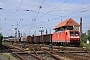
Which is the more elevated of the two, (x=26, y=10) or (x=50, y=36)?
(x=26, y=10)

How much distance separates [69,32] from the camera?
39.4 m

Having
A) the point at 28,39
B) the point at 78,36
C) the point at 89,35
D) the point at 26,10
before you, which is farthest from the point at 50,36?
the point at 28,39

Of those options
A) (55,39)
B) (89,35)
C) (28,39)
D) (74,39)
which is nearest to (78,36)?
(74,39)

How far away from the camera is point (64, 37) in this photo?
40531mm

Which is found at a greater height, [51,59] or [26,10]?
[26,10]

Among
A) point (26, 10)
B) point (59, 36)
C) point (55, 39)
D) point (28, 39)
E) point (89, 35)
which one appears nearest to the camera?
point (26, 10)

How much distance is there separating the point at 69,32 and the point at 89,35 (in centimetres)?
1181

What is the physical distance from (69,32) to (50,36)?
490 inches

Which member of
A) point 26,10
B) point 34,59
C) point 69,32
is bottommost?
point 34,59

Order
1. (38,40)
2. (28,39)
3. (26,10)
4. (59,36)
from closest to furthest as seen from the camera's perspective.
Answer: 1. (26,10)
2. (59,36)
3. (38,40)
4. (28,39)

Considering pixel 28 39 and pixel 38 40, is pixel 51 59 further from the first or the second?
pixel 28 39

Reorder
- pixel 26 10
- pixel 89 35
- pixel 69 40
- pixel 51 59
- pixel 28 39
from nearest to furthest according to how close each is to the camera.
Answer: pixel 51 59, pixel 26 10, pixel 69 40, pixel 89 35, pixel 28 39

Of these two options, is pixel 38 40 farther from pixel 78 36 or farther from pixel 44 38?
pixel 78 36

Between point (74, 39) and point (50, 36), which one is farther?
point (50, 36)
